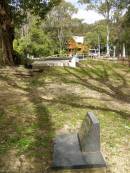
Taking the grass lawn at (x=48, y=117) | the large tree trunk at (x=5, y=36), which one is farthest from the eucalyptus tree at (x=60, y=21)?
the grass lawn at (x=48, y=117)

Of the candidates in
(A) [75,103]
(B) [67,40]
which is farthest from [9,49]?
(B) [67,40]

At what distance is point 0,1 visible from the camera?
1839 centimetres

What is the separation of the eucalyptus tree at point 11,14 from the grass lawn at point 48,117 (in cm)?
270

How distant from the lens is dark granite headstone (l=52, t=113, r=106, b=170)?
5953 mm

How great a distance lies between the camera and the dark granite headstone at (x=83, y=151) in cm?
595

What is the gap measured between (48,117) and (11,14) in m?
14.3

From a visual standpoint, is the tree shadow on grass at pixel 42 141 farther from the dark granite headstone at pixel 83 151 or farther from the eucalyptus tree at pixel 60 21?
→ the eucalyptus tree at pixel 60 21

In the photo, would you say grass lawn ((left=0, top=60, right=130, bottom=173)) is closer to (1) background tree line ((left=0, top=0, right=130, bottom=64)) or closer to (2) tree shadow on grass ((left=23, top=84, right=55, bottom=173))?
(2) tree shadow on grass ((left=23, top=84, right=55, bottom=173))

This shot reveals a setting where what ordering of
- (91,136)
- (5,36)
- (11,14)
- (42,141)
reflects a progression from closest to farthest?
(91,136), (42,141), (5,36), (11,14)

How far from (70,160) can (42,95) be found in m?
5.88

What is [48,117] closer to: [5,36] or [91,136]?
[91,136]

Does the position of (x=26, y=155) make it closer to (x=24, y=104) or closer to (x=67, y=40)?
(x=24, y=104)

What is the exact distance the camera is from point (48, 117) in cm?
886

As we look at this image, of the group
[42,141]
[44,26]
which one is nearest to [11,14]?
[42,141]
